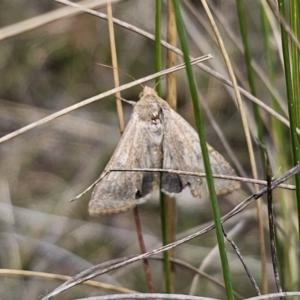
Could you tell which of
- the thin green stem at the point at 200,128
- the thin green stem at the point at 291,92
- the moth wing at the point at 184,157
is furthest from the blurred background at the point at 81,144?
the thin green stem at the point at 200,128

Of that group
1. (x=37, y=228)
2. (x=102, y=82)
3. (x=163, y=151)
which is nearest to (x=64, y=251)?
(x=37, y=228)

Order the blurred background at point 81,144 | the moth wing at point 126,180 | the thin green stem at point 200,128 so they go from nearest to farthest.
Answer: the thin green stem at point 200,128 < the moth wing at point 126,180 < the blurred background at point 81,144

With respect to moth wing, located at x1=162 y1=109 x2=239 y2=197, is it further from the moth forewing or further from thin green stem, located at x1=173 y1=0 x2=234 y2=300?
thin green stem, located at x1=173 y1=0 x2=234 y2=300

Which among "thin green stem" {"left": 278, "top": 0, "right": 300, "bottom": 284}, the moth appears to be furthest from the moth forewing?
"thin green stem" {"left": 278, "top": 0, "right": 300, "bottom": 284}

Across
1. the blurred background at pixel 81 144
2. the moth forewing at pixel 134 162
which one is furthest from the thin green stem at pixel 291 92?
the blurred background at pixel 81 144

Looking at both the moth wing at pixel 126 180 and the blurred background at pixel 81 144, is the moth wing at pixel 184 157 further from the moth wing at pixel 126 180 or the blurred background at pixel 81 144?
the blurred background at pixel 81 144

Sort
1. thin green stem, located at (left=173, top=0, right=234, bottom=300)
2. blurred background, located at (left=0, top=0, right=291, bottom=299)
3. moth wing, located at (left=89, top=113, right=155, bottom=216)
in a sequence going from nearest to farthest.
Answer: thin green stem, located at (left=173, top=0, right=234, bottom=300) → moth wing, located at (left=89, top=113, right=155, bottom=216) → blurred background, located at (left=0, top=0, right=291, bottom=299)

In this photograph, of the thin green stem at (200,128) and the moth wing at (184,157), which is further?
the moth wing at (184,157)

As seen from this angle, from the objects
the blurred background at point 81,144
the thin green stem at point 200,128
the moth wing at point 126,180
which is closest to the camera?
the thin green stem at point 200,128

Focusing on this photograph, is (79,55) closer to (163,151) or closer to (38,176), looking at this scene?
(38,176)
